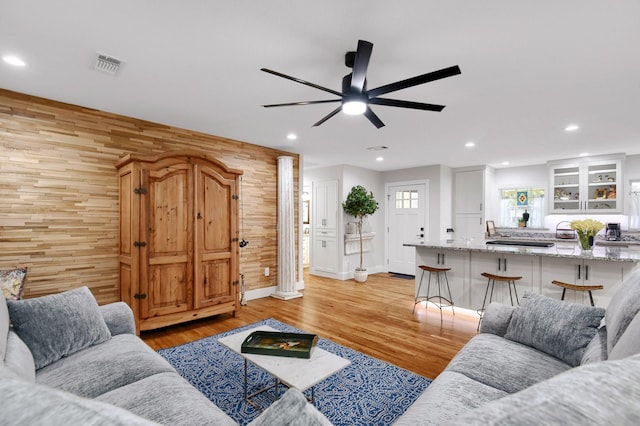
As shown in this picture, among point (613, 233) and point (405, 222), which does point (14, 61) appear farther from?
point (613, 233)

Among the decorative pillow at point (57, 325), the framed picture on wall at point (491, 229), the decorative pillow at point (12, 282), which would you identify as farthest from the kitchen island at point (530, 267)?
the decorative pillow at point (12, 282)

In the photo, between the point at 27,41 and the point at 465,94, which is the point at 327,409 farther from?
the point at 27,41

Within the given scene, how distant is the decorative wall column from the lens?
16.8ft

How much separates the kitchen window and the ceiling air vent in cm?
763

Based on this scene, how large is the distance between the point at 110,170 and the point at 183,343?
216cm

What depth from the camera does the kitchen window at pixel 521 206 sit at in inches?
265

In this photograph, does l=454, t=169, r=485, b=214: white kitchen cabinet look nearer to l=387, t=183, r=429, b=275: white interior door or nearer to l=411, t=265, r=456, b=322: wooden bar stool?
l=387, t=183, r=429, b=275: white interior door

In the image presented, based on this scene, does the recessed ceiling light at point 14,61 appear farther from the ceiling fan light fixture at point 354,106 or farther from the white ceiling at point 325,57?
the ceiling fan light fixture at point 354,106

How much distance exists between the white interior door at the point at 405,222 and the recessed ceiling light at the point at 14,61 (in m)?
6.48

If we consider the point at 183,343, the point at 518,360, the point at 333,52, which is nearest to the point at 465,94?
the point at 333,52

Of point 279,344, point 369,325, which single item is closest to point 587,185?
point 369,325

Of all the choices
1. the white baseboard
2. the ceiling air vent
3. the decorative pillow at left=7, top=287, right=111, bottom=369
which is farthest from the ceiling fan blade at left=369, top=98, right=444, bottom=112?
the white baseboard

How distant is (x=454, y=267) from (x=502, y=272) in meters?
0.57

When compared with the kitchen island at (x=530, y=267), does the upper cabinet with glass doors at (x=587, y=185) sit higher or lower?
higher
